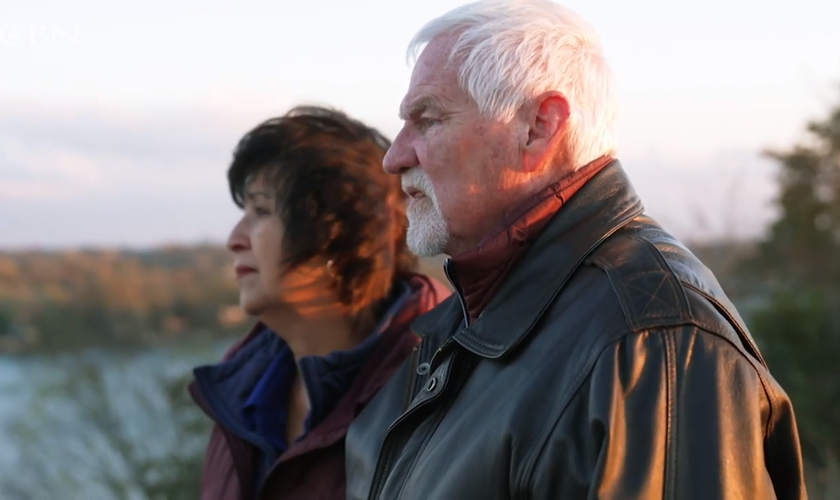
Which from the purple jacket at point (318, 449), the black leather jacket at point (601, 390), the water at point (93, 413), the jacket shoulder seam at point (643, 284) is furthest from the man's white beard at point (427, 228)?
the water at point (93, 413)

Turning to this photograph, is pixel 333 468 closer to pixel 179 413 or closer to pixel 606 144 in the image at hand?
pixel 606 144

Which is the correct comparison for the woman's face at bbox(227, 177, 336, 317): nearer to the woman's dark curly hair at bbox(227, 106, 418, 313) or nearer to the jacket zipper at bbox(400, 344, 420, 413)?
the woman's dark curly hair at bbox(227, 106, 418, 313)

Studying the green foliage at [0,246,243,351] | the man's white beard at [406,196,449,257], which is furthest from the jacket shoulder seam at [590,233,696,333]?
the green foliage at [0,246,243,351]

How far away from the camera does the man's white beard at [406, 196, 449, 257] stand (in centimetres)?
204

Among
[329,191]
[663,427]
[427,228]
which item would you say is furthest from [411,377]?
[663,427]

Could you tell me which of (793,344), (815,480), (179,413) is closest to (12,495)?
(179,413)

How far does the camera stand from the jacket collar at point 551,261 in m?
1.76

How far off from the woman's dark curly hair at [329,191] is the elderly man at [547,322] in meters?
0.50

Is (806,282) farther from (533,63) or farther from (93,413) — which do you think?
(533,63)

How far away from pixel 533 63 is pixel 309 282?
105cm

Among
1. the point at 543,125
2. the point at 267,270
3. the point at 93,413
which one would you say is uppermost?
the point at 543,125

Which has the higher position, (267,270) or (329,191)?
(329,191)

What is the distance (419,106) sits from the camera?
2.06 metres

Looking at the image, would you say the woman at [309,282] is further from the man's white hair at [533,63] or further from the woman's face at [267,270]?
the man's white hair at [533,63]
